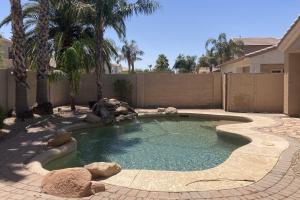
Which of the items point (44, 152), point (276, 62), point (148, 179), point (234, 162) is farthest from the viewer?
point (276, 62)

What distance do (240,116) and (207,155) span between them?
7.58 m

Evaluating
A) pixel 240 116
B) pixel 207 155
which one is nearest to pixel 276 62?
pixel 240 116

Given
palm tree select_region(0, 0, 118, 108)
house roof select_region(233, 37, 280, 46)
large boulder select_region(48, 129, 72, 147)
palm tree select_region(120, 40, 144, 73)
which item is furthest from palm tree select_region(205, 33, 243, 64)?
large boulder select_region(48, 129, 72, 147)

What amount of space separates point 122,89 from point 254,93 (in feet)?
25.8

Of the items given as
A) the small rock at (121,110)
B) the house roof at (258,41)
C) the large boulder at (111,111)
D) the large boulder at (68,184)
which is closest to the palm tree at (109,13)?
the large boulder at (111,111)

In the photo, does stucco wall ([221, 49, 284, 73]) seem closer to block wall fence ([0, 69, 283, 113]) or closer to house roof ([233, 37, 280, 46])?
block wall fence ([0, 69, 283, 113])

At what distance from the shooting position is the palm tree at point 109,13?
18688mm

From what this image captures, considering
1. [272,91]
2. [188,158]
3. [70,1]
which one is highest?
[70,1]

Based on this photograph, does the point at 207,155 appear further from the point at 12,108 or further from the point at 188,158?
the point at 12,108

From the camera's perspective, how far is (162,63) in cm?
7331

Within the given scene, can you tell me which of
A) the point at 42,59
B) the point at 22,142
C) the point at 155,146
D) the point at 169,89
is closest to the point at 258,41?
the point at 169,89

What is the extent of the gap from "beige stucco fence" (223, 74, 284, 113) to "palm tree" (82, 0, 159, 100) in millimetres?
6171

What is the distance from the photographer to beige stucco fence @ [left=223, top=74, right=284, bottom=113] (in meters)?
19.3

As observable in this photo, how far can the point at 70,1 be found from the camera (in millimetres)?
17719
